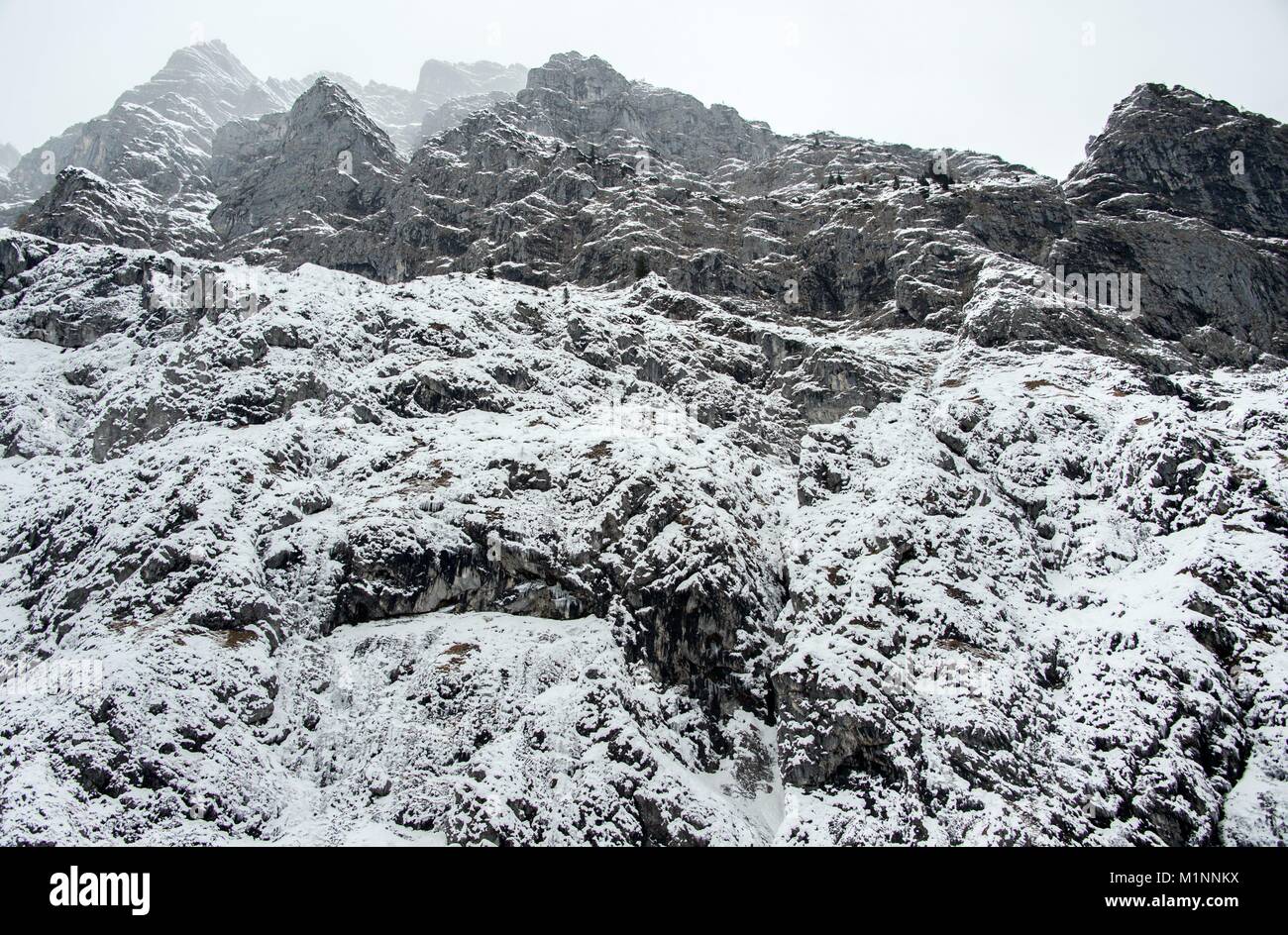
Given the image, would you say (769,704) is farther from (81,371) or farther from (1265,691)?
(81,371)

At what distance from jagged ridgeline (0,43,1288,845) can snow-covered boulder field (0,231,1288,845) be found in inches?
7.7

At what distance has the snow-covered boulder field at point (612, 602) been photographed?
1185 inches

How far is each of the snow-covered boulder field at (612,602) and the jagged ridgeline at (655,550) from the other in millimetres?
197

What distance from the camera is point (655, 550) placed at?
4147cm

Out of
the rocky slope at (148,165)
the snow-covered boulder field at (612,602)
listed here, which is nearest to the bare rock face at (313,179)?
the rocky slope at (148,165)

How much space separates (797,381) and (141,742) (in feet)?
171

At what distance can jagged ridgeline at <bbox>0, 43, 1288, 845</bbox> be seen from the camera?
30516 millimetres

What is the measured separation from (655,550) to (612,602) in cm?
384

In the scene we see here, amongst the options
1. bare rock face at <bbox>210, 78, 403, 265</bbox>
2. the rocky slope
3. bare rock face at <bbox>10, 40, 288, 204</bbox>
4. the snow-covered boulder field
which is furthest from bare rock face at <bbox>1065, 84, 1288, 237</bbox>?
bare rock face at <bbox>10, 40, 288, 204</bbox>

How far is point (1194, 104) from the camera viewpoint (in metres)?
98.6

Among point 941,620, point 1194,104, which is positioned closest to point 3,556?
point 941,620

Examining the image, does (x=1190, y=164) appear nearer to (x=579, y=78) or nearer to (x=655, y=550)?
(x=655, y=550)

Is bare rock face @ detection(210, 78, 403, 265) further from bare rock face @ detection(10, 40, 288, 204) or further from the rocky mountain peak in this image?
the rocky mountain peak

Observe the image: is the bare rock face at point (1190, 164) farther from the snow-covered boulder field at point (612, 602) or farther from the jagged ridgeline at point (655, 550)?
the snow-covered boulder field at point (612, 602)
